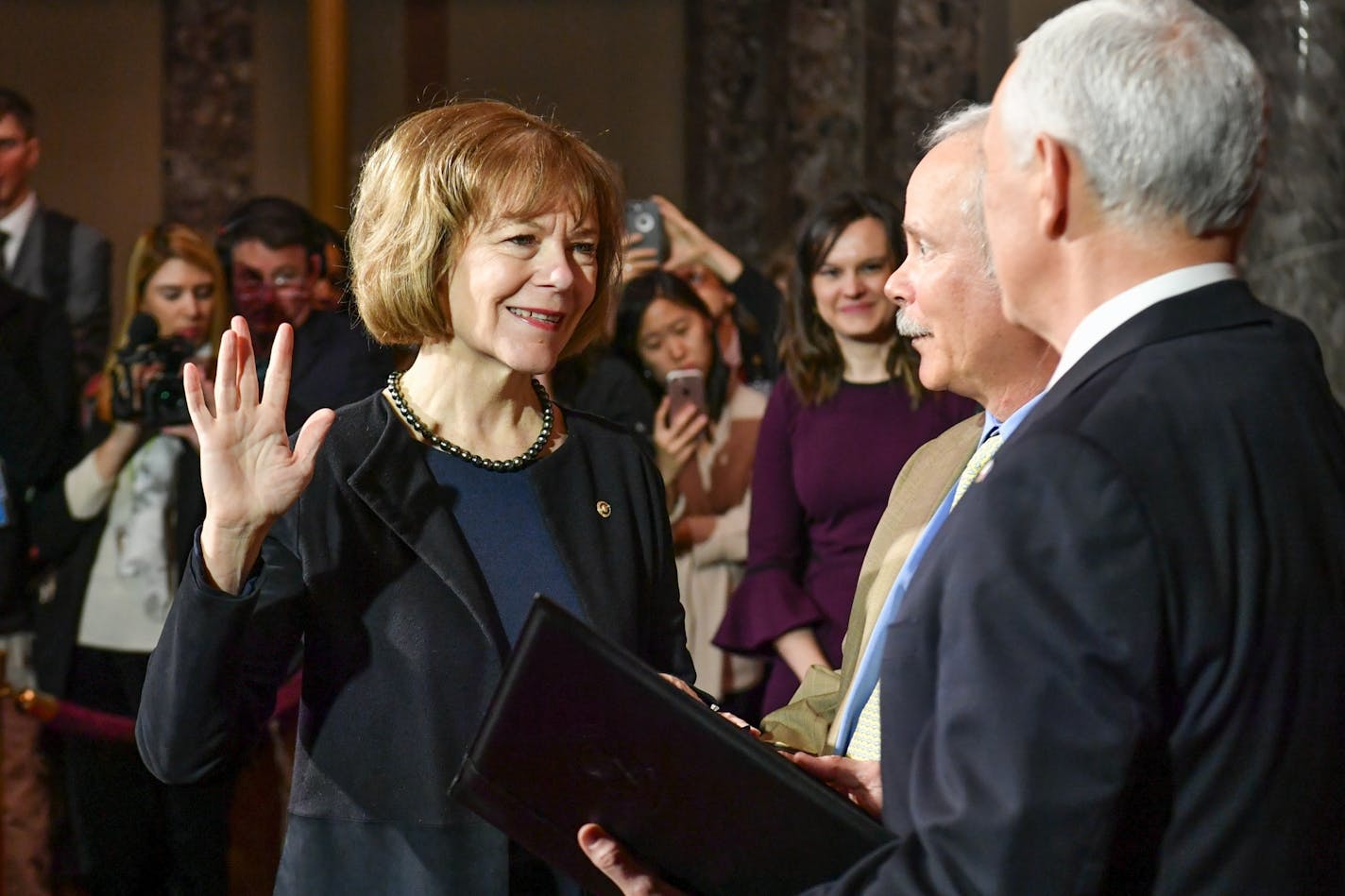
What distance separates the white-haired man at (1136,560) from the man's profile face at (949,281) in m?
0.59

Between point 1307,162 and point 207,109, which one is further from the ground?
point 1307,162

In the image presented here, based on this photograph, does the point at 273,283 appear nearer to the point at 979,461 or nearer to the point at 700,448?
the point at 700,448

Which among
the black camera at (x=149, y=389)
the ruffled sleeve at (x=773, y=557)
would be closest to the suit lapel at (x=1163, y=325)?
the ruffled sleeve at (x=773, y=557)

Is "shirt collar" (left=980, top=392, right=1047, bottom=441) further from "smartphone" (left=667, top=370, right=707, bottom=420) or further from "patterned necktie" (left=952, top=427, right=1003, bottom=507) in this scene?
"smartphone" (left=667, top=370, right=707, bottom=420)

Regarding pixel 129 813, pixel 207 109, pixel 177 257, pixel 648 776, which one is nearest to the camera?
pixel 648 776

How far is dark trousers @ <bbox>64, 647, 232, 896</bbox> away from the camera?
11.8 ft

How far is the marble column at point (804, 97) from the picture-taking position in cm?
563

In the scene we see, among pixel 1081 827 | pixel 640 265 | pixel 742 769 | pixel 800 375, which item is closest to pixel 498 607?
pixel 742 769

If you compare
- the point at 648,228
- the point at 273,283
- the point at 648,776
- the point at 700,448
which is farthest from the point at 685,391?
the point at 648,776

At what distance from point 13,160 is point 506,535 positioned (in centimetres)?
340

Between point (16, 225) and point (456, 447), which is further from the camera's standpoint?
point (16, 225)

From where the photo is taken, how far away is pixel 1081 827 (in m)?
1.11

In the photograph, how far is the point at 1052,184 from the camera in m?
1.23

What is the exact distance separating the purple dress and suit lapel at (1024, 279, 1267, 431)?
7.09 ft
